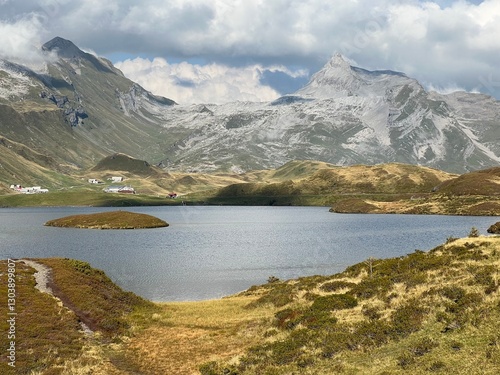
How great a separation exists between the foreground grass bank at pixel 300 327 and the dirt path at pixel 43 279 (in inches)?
30.5

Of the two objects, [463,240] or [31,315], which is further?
[463,240]

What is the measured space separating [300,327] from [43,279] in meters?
33.9

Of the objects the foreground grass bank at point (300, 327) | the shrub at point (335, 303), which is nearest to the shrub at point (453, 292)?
the foreground grass bank at point (300, 327)

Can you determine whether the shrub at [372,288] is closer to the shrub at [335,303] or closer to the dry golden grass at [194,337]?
the shrub at [335,303]

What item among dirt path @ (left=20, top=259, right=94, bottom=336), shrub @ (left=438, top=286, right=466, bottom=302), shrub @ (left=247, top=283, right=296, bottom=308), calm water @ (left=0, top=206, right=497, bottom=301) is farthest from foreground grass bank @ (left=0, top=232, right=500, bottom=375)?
calm water @ (left=0, top=206, right=497, bottom=301)

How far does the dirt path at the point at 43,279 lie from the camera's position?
151ft

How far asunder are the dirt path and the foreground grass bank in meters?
0.77

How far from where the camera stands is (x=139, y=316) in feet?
179

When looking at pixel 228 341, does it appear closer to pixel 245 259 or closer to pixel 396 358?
pixel 396 358

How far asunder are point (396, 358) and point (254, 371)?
965cm

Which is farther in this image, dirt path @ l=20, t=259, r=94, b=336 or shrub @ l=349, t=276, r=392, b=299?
dirt path @ l=20, t=259, r=94, b=336

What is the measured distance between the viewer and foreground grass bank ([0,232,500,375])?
3078cm

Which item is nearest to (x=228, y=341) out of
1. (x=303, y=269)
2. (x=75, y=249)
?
(x=303, y=269)

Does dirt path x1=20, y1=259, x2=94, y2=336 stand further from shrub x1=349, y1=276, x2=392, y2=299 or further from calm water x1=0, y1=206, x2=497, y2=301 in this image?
shrub x1=349, y1=276, x2=392, y2=299
